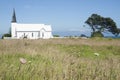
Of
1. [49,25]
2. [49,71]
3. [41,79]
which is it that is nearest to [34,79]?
[41,79]

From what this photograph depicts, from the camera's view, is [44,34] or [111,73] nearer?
[111,73]

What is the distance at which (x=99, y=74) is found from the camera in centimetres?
343

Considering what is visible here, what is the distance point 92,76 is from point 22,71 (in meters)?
0.99

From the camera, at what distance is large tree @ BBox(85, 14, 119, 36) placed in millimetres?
82000

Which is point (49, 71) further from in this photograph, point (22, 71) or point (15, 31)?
point (15, 31)

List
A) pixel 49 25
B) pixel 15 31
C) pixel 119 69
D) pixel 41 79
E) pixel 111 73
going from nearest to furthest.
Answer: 1. pixel 41 79
2. pixel 111 73
3. pixel 119 69
4. pixel 15 31
5. pixel 49 25

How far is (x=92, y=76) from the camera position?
10.8ft

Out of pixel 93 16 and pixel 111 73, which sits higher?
pixel 93 16

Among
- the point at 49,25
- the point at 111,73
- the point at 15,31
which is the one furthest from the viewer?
the point at 49,25

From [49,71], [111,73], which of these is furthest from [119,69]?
[49,71]

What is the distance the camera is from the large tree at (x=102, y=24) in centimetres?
8200

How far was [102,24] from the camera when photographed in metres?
82.6

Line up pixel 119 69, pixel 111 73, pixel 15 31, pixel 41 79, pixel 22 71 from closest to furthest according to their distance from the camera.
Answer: pixel 41 79 → pixel 22 71 → pixel 111 73 → pixel 119 69 → pixel 15 31

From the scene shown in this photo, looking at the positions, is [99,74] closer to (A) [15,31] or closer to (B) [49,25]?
(A) [15,31]
